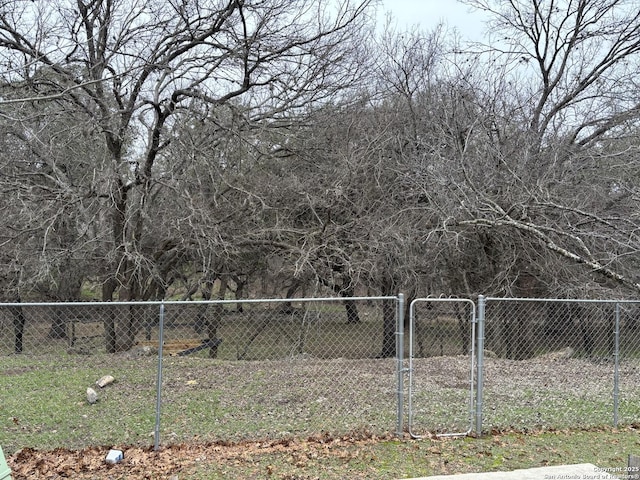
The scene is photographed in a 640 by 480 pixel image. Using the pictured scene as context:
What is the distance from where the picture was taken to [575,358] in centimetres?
998

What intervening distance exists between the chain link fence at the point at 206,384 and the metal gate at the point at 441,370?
0.38 metres

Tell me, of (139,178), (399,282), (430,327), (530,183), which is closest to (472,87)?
(530,183)

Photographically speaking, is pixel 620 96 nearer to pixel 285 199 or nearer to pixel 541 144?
pixel 541 144

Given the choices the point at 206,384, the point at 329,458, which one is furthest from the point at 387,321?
the point at 329,458

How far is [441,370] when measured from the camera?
8805 millimetres

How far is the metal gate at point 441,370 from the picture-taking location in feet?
18.2

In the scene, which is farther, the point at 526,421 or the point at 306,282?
the point at 306,282

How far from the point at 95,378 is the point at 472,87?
9.60m

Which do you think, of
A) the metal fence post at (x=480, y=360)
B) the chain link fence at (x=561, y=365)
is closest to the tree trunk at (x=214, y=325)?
the chain link fence at (x=561, y=365)

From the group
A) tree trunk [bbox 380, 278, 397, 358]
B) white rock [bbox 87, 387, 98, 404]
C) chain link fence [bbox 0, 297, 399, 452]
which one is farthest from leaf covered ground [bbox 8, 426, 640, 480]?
tree trunk [bbox 380, 278, 397, 358]

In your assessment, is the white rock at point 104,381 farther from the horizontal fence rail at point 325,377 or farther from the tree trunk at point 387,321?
the tree trunk at point 387,321

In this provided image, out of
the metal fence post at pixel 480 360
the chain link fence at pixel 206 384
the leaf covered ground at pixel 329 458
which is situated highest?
the metal fence post at pixel 480 360

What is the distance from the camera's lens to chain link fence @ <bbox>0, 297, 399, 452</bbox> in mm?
5691

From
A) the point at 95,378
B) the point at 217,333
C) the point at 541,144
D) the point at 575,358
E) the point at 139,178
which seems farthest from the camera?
the point at 217,333
